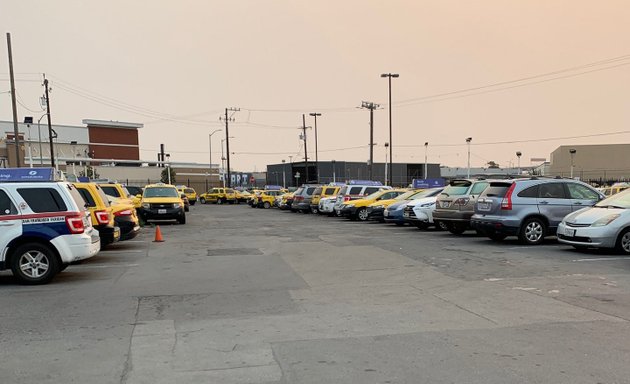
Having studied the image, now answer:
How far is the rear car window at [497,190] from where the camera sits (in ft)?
44.6

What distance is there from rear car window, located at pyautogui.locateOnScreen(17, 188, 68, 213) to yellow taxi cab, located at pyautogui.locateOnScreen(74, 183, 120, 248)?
2.95 meters

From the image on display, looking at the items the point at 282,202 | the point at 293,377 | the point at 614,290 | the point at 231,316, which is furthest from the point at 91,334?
the point at 282,202

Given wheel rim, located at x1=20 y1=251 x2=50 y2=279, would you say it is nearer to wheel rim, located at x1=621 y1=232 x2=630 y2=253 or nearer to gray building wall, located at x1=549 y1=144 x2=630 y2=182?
wheel rim, located at x1=621 y1=232 x2=630 y2=253

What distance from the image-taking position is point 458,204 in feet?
51.1

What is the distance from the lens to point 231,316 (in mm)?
6527

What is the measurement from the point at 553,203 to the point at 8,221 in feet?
41.8

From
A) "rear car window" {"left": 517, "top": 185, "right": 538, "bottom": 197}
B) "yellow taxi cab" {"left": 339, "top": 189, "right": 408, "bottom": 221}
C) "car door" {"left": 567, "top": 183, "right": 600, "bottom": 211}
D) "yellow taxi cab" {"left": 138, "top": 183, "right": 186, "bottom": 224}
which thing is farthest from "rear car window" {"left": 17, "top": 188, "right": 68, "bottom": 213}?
"yellow taxi cab" {"left": 339, "top": 189, "right": 408, "bottom": 221}

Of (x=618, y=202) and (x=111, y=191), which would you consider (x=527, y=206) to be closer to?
(x=618, y=202)

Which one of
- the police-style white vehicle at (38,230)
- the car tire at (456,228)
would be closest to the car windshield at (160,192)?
the car tire at (456,228)

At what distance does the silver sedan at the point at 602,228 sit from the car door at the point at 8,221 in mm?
11380

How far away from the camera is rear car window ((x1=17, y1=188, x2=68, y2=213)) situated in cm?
900

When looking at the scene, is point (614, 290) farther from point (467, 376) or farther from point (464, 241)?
point (464, 241)

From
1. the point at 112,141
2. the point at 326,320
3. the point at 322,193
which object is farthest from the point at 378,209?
the point at 112,141

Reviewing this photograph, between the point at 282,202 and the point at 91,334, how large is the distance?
106 ft
